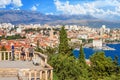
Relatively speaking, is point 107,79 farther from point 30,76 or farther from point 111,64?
point 30,76

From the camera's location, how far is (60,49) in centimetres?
2228

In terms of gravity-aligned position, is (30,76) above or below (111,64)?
Answer: above

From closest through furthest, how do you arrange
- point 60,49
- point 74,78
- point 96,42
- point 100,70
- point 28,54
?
point 28,54 < point 74,78 < point 100,70 < point 60,49 < point 96,42

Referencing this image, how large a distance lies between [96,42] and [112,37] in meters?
34.1

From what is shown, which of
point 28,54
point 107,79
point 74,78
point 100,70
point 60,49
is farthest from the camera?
point 60,49

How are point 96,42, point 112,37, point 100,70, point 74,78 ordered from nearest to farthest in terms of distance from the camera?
1. point 74,78
2. point 100,70
3. point 96,42
4. point 112,37

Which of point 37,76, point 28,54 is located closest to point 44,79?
point 37,76

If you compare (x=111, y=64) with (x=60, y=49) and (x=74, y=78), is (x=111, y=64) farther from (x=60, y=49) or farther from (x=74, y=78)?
(x=60, y=49)

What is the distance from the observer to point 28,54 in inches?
357

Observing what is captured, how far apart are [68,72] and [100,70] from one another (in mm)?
1919

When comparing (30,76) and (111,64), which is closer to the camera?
(30,76)

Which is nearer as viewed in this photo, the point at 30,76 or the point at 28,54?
the point at 30,76

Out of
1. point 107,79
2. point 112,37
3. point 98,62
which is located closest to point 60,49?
point 98,62

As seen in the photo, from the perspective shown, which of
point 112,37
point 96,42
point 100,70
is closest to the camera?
point 100,70
